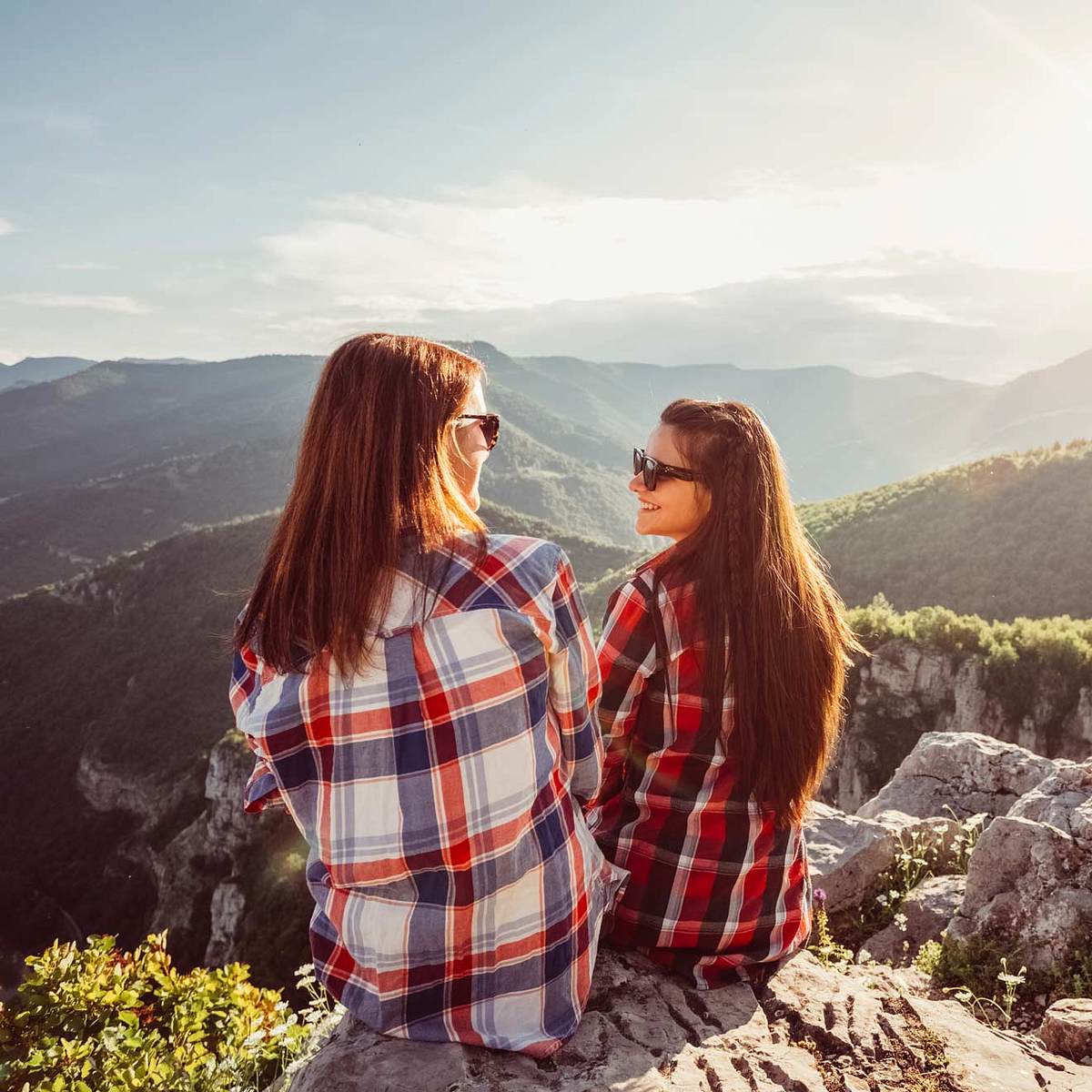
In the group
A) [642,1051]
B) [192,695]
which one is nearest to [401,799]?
[642,1051]

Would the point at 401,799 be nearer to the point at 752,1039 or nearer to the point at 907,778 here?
the point at 752,1039

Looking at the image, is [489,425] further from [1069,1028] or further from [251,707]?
[1069,1028]

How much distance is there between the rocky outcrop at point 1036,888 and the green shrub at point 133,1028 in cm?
312

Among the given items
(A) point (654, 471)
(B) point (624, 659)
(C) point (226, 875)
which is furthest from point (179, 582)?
(B) point (624, 659)

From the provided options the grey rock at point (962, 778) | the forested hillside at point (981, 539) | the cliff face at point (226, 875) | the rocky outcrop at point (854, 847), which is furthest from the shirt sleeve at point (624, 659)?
the forested hillside at point (981, 539)

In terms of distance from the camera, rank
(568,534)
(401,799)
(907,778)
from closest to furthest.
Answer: (401,799)
(907,778)
(568,534)

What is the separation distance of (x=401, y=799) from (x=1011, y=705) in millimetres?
12022

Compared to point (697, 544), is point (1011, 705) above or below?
below

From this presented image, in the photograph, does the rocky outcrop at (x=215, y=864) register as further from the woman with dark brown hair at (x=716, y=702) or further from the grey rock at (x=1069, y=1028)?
the grey rock at (x=1069, y=1028)

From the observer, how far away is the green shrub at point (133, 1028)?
2.47 meters

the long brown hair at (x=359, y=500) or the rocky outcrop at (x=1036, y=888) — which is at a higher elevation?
the long brown hair at (x=359, y=500)

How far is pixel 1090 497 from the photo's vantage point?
25531 mm

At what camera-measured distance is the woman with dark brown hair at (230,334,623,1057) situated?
1.70 meters

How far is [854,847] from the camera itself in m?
4.51
